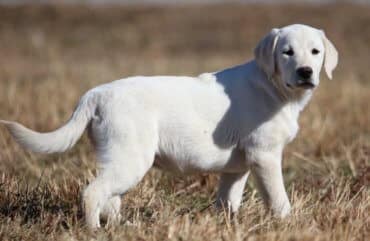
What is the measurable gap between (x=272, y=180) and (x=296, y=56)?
0.79 meters

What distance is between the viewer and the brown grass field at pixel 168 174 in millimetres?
5152

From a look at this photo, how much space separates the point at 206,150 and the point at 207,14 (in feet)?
76.1

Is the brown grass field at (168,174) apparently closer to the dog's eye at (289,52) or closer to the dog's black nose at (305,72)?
the dog's black nose at (305,72)

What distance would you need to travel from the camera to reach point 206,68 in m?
17.4

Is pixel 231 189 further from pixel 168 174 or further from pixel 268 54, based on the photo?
pixel 168 174

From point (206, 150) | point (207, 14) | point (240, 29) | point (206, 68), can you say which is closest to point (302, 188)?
point (206, 150)

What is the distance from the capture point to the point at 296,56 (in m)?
5.47

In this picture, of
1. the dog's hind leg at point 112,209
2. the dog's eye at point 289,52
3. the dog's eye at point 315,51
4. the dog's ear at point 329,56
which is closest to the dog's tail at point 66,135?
the dog's hind leg at point 112,209

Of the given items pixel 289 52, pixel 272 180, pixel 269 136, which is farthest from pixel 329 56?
pixel 272 180

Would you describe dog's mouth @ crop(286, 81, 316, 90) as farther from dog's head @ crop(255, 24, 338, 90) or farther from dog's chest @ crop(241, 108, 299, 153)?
dog's chest @ crop(241, 108, 299, 153)

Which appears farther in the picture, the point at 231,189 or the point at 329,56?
the point at 231,189

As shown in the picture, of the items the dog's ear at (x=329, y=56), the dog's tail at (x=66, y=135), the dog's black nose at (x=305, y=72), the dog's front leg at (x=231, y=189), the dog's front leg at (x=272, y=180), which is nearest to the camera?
the dog's tail at (x=66, y=135)

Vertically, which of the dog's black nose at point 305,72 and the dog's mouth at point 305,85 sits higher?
the dog's black nose at point 305,72

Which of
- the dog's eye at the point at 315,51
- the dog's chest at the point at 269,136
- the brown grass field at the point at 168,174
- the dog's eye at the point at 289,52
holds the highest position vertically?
the dog's eye at the point at 289,52
